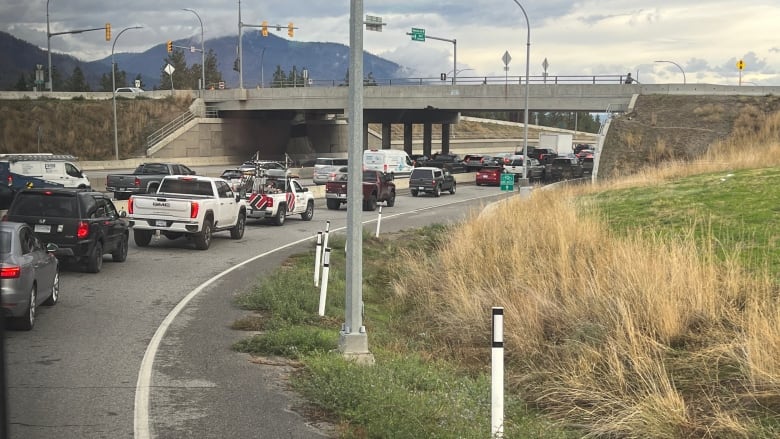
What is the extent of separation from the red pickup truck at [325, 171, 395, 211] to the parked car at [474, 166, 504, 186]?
752 inches

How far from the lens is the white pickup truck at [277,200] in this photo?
3247cm

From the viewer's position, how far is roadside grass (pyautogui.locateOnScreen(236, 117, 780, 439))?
8086mm

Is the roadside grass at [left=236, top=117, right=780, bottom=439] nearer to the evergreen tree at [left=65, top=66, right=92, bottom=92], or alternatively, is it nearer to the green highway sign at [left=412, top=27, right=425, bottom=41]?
the green highway sign at [left=412, top=27, right=425, bottom=41]

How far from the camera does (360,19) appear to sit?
10.9 meters

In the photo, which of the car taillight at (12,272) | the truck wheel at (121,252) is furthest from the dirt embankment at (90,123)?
the car taillight at (12,272)

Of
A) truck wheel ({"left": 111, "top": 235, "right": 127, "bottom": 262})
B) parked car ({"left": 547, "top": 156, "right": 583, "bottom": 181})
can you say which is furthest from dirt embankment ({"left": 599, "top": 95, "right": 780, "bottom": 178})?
truck wheel ({"left": 111, "top": 235, "right": 127, "bottom": 262})

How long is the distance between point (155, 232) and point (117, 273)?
5.04 metres

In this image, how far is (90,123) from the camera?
7600 centimetres

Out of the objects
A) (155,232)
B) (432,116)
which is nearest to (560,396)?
(155,232)

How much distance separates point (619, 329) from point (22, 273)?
7.72 m

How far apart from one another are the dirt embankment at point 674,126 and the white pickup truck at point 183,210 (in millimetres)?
26191

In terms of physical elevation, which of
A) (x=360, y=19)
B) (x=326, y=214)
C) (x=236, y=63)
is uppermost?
(x=236, y=63)

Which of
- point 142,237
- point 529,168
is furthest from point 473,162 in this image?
point 142,237

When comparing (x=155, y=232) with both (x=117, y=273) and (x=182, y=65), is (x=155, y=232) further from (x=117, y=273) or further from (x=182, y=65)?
(x=182, y=65)
